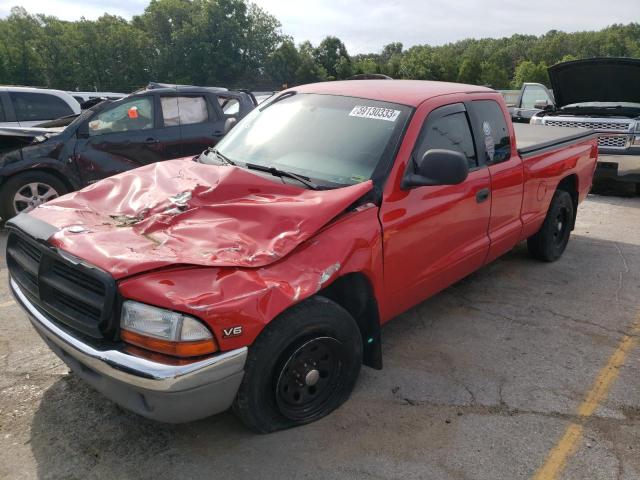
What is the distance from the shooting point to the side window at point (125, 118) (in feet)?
23.2

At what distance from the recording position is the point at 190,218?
111 inches

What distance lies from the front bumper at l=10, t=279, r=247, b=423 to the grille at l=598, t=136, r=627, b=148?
26.9 ft

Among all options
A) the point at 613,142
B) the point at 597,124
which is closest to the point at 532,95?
the point at 597,124

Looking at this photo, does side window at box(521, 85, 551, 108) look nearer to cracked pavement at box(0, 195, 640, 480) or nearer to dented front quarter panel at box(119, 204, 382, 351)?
cracked pavement at box(0, 195, 640, 480)

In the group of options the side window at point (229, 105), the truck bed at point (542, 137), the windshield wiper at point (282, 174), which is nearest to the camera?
the windshield wiper at point (282, 174)

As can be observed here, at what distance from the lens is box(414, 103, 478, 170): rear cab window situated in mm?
3408

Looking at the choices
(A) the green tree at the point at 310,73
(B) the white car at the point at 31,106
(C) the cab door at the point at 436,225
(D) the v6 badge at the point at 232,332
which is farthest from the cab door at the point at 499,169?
(A) the green tree at the point at 310,73

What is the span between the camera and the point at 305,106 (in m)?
3.74

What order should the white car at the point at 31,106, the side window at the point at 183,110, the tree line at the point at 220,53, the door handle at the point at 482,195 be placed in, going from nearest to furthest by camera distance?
1. the door handle at the point at 482,195
2. the side window at the point at 183,110
3. the white car at the point at 31,106
4. the tree line at the point at 220,53

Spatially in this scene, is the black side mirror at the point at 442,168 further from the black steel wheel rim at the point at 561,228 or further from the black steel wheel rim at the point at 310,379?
the black steel wheel rim at the point at 561,228

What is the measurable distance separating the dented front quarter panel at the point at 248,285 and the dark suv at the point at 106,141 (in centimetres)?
377

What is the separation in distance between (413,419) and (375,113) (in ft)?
6.15

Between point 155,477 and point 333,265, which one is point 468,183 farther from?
point 155,477

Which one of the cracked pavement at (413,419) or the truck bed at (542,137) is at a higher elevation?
the truck bed at (542,137)
